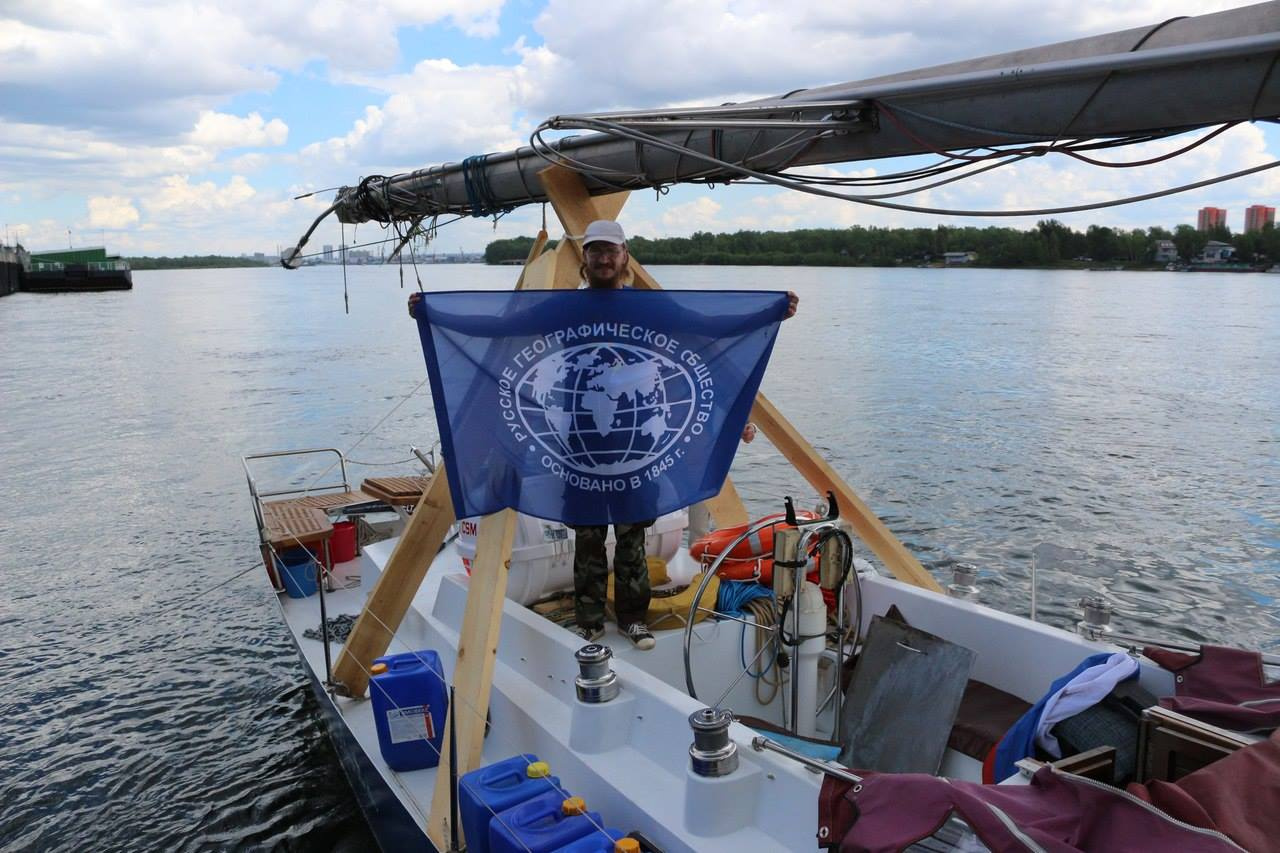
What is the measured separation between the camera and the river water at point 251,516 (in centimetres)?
746

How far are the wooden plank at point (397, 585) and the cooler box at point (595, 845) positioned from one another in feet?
6.60

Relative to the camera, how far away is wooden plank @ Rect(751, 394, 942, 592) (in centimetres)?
527

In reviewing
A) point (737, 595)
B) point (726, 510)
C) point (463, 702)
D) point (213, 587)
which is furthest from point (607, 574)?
point (213, 587)

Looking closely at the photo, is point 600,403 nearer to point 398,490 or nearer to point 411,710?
point 411,710

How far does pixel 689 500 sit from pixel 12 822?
19.5 ft

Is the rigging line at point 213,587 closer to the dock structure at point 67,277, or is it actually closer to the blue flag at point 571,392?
the blue flag at point 571,392

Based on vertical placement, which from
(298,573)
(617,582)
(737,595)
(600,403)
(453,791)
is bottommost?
(298,573)

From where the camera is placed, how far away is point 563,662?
175 inches

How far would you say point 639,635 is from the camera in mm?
4891

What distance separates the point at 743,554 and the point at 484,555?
169cm

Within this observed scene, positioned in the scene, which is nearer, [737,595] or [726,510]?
[737,595]

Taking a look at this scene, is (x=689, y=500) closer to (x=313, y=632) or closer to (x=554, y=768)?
(x=554, y=768)

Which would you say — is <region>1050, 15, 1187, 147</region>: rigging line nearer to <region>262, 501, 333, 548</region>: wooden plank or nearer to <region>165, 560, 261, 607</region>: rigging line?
<region>262, 501, 333, 548</region>: wooden plank

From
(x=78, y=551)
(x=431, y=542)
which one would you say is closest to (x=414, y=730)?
(x=431, y=542)
